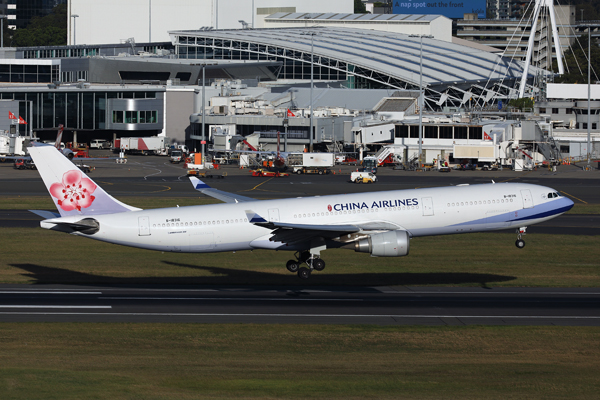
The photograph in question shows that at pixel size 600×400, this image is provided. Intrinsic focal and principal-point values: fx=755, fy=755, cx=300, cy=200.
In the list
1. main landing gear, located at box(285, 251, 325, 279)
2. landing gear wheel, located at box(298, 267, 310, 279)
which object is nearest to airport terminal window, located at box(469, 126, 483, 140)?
main landing gear, located at box(285, 251, 325, 279)

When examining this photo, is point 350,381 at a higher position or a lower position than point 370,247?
lower

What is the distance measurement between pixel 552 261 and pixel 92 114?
147 metres

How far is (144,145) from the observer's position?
171375mm

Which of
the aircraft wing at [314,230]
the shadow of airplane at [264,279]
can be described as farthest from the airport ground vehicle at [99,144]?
the aircraft wing at [314,230]

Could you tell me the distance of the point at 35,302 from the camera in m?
41.6

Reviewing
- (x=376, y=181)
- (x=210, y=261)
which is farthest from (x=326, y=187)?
(x=210, y=261)

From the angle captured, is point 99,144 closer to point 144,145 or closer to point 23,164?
point 144,145

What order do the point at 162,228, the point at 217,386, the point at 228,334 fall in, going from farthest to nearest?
1. the point at 162,228
2. the point at 228,334
3. the point at 217,386

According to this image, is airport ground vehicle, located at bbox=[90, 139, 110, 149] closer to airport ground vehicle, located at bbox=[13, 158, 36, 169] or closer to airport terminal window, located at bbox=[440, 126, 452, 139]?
airport ground vehicle, located at bbox=[13, 158, 36, 169]

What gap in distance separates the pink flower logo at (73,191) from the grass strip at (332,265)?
586cm

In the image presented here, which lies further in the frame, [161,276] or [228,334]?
[161,276]

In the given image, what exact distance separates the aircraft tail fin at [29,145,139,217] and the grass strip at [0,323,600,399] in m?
10.1

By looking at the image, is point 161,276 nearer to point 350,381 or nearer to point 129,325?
point 129,325

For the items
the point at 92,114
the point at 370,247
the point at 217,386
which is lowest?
the point at 217,386
